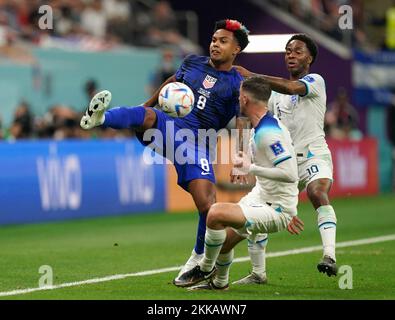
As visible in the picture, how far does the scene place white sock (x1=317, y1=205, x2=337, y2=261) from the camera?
10422 mm

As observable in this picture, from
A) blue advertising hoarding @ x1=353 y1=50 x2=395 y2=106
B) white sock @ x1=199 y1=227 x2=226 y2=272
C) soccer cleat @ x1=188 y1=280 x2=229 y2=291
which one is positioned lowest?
soccer cleat @ x1=188 y1=280 x2=229 y2=291

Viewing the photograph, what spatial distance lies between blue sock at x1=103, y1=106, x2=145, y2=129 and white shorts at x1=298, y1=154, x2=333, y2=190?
2.04 meters

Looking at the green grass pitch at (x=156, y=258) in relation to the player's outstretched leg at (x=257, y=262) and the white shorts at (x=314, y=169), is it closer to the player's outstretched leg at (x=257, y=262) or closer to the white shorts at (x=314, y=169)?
the player's outstretched leg at (x=257, y=262)

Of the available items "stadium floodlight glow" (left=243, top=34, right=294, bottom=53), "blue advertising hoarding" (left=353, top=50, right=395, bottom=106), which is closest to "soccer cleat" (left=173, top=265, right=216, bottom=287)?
"stadium floodlight glow" (left=243, top=34, right=294, bottom=53)

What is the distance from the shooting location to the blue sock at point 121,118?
9867 mm

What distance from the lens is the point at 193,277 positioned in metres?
9.99

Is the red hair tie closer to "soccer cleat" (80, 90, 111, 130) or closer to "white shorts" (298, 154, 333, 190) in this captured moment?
"soccer cleat" (80, 90, 111, 130)

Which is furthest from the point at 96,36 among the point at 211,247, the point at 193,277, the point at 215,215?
the point at 215,215

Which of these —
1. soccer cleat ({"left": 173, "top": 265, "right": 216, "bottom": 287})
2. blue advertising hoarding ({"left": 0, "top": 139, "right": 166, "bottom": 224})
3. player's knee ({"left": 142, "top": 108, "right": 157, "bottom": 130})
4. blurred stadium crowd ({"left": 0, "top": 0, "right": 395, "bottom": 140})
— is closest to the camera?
soccer cleat ({"left": 173, "top": 265, "right": 216, "bottom": 287})

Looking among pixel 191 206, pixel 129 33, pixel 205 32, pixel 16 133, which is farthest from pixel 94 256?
pixel 205 32

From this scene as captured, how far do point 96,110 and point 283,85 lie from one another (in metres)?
1.87

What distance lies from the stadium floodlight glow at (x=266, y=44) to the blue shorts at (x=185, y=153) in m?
1.46

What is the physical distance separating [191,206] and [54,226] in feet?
14.4

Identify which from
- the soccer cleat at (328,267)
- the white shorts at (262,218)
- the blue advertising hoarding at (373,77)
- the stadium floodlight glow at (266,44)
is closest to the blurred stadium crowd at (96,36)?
the blue advertising hoarding at (373,77)
